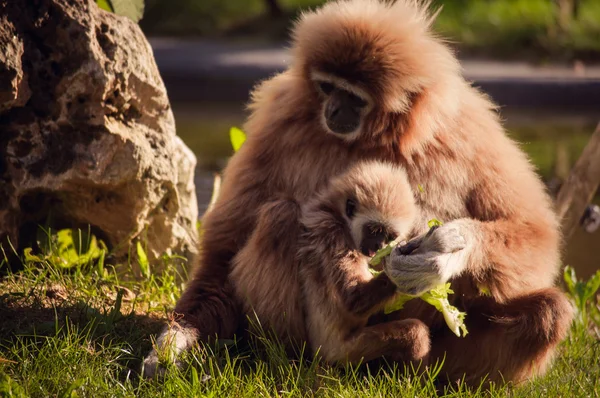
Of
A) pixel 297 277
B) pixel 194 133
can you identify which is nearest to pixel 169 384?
pixel 297 277

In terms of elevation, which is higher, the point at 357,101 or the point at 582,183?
the point at 357,101

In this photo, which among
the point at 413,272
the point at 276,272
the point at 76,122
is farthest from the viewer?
the point at 76,122

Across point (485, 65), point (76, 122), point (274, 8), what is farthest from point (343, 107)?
point (274, 8)

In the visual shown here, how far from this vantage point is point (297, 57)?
521cm

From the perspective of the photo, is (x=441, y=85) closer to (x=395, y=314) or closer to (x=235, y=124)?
(x=395, y=314)

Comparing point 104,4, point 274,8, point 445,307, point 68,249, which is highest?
point 104,4

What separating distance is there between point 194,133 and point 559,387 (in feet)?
31.5

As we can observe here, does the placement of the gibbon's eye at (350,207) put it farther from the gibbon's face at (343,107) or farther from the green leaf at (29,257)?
the green leaf at (29,257)

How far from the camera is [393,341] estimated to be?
15.3 ft

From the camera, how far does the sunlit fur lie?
181 inches

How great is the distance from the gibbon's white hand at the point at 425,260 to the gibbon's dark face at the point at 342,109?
0.75m

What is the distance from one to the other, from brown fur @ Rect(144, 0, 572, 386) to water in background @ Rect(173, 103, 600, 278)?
→ 21.2 feet

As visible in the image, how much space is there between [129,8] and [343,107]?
2.39m

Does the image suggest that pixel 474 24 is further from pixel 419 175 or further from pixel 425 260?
pixel 425 260
